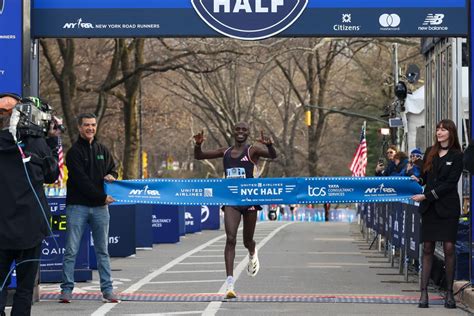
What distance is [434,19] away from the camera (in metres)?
13.8

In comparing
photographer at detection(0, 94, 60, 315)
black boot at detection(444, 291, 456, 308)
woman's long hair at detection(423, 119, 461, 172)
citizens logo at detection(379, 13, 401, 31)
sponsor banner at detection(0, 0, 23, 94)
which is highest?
citizens logo at detection(379, 13, 401, 31)

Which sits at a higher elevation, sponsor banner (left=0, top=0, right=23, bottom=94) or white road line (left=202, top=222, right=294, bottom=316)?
sponsor banner (left=0, top=0, right=23, bottom=94)

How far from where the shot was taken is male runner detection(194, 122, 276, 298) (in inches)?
533

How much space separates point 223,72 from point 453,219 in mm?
51993

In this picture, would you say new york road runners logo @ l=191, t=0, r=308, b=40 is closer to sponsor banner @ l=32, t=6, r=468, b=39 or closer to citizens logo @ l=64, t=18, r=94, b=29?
sponsor banner @ l=32, t=6, r=468, b=39

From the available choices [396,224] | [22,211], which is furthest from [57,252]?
[22,211]

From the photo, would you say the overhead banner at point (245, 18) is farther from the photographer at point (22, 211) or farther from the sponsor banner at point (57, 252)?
the photographer at point (22, 211)

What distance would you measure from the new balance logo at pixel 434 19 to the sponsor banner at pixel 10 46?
4535 mm

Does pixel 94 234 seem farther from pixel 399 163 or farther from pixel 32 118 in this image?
pixel 399 163

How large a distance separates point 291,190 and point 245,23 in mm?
2140

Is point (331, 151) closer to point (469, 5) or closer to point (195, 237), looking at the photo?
point (195, 237)

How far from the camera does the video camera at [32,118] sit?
9.36 metres

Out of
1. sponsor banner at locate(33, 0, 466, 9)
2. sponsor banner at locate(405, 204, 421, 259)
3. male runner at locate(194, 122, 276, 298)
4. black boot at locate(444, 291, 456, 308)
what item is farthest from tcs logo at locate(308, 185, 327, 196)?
black boot at locate(444, 291, 456, 308)

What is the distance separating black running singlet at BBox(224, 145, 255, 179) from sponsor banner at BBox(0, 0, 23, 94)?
2.47 metres
